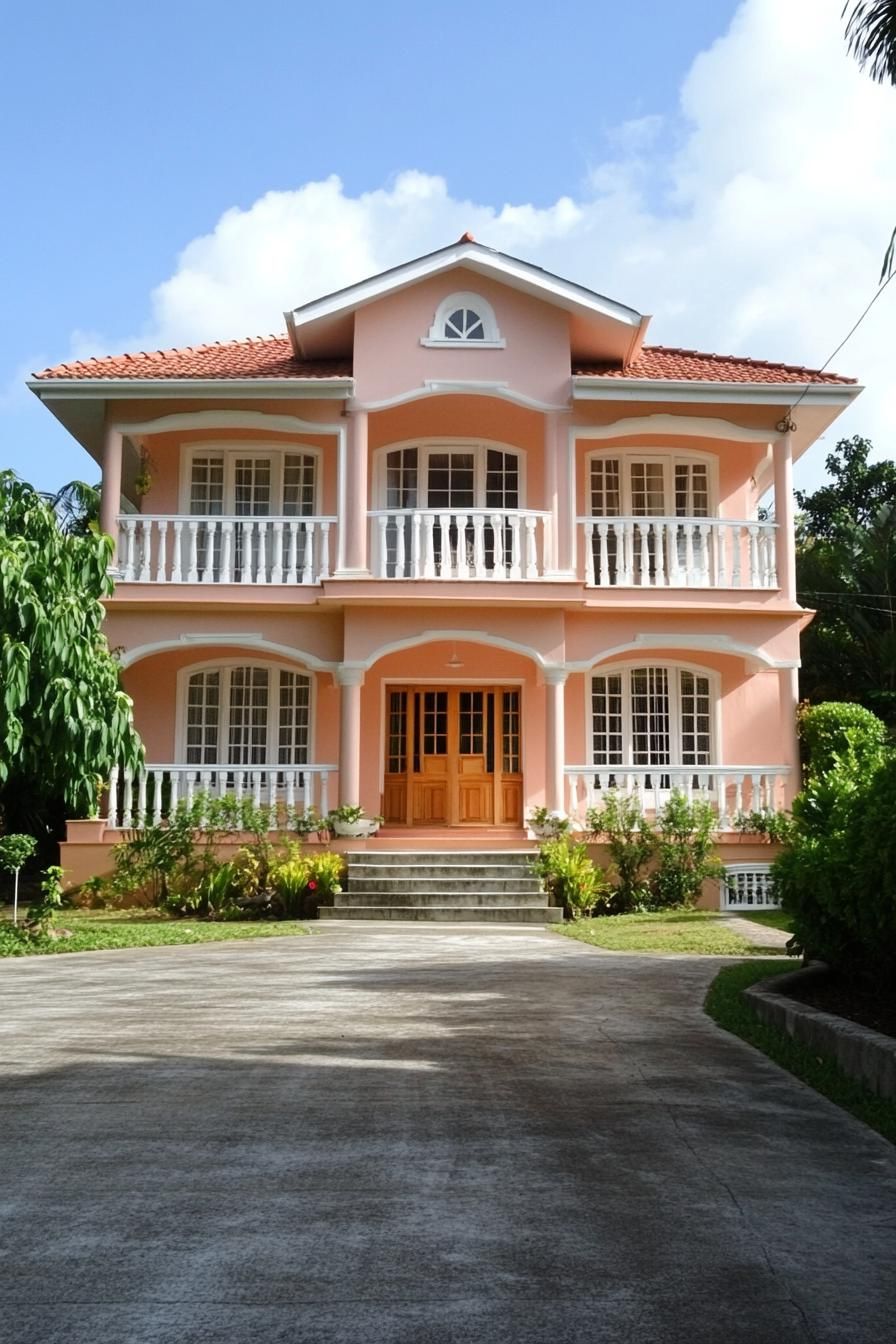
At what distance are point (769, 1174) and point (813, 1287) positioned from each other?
1.18 metres

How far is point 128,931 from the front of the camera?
14.0m

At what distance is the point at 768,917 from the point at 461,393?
26.7ft

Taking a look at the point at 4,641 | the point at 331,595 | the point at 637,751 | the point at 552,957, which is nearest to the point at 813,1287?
the point at 552,957

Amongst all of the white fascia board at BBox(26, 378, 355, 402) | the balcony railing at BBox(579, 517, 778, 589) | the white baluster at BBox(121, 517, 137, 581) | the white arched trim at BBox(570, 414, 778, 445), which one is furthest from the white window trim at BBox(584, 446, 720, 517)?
the white baluster at BBox(121, 517, 137, 581)

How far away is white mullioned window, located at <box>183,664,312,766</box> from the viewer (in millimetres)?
19344

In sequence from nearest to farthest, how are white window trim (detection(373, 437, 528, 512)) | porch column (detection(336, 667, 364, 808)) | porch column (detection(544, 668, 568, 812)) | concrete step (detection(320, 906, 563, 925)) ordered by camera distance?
concrete step (detection(320, 906, 563, 925))
porch column (detection(336, 667, 364, 808))
porch column (detection(544, 668, 568, 812))
white window trim (detection(373, 437, 528, 512))

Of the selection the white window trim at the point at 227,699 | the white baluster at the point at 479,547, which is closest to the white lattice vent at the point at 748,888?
the white baluster at the point at 479,547

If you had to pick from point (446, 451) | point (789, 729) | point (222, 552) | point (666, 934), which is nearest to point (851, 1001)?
point (666, 934)

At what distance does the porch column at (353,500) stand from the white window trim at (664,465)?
3.44 meters

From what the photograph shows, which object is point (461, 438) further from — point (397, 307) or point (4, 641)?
point (4, 641)

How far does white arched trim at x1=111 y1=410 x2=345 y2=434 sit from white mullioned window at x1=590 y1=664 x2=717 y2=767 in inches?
211

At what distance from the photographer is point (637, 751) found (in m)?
19.5

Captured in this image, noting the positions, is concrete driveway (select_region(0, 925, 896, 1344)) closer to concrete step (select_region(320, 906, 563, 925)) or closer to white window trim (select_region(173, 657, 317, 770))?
concrete step (select_region(320, 906, 563, 925))

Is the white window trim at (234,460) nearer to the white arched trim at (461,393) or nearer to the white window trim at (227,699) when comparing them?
the white arched trim at (461,393)
